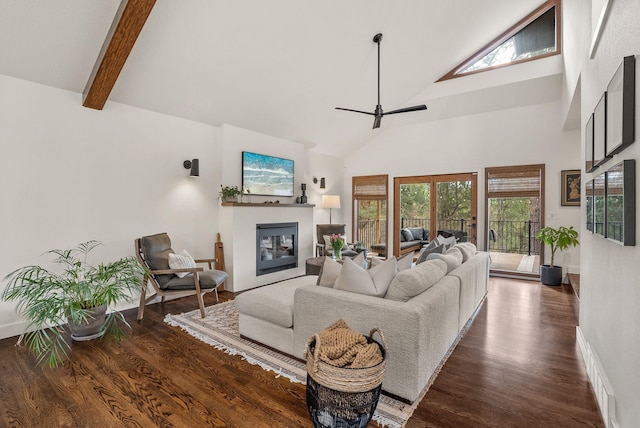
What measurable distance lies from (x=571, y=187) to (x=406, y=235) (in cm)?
302

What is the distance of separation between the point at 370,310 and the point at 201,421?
1204 millimetres

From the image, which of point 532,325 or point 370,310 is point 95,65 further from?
point 532,325

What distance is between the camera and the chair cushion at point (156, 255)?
361 centimetres

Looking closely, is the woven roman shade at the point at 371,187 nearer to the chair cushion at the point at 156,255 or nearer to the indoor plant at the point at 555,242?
the indoor plant at the point at 555,242

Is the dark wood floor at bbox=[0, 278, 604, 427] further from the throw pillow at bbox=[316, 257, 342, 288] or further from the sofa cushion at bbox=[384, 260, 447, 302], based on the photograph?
the throw pillow at bbox=[316, 257, 342, 288]

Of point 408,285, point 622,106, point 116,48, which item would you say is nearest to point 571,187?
point 622,106

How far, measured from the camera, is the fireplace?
5133mm

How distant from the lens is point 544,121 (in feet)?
17.9

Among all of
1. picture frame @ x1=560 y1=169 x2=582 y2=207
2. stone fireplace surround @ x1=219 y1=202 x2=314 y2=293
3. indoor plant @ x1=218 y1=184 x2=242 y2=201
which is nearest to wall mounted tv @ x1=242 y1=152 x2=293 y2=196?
indoor plant @ x1=218 y1=184 x2=242 y2=201

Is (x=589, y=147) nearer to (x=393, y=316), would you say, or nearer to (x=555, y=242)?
(x=393, y=316)

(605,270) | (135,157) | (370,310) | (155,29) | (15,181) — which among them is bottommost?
(370,310)

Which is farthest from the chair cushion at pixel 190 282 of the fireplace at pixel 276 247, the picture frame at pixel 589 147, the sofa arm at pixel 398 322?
the picture frame at pixel 589 147

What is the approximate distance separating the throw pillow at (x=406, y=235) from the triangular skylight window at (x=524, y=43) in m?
3.23

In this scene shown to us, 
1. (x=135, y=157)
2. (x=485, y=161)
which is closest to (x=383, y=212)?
(x=485, y=161)
